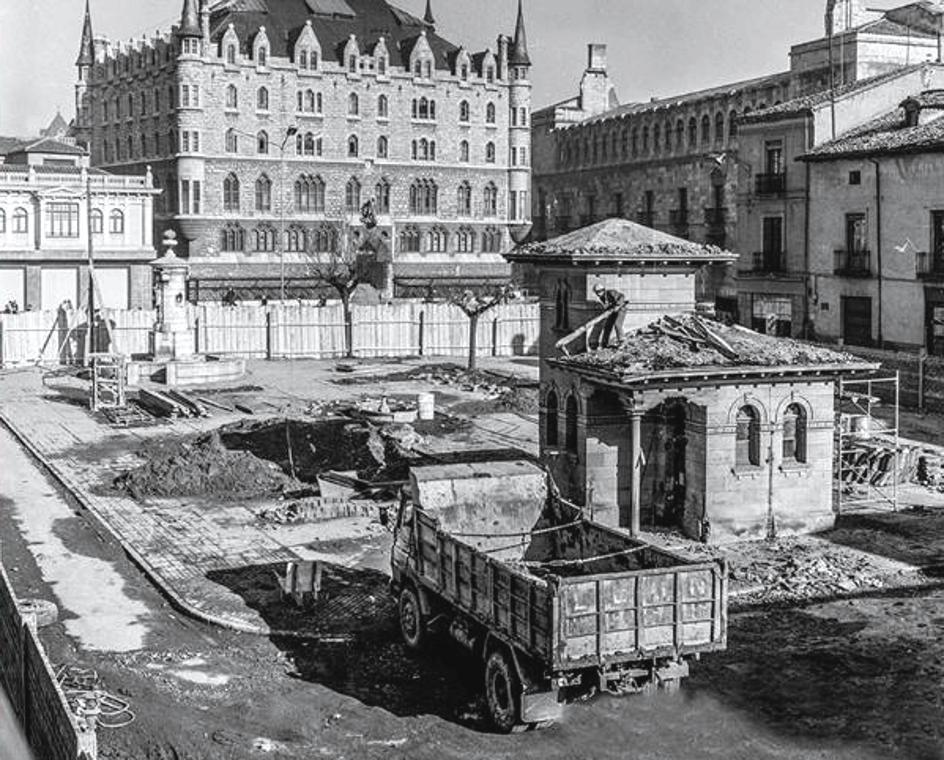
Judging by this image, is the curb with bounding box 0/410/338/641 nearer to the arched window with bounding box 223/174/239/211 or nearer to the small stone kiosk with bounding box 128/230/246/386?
the small stone kiosk with bounding box 128/230/246/386

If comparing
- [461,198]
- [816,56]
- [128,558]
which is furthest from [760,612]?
[461,198]

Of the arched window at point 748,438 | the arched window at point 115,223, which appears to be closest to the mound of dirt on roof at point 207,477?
the arched window at point 748,438

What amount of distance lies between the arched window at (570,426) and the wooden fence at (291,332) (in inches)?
1146

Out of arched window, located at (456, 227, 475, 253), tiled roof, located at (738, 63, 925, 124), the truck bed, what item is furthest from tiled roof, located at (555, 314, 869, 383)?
arched window, located at (456, 227, 475, 253)

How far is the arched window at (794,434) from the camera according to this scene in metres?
26.1

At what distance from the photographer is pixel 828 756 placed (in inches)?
592

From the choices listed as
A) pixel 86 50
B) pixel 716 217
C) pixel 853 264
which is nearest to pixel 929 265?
pixel 853 264

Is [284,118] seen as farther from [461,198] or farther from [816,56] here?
[816,56]

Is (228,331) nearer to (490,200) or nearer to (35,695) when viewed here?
→ (35,695)

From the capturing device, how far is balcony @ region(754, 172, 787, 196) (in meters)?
49.9

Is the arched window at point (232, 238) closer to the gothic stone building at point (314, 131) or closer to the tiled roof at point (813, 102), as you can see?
the gothic stone building at point (314, 131)

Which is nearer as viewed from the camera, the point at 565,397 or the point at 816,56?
the point at 565,397

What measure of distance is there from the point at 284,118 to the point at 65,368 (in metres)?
42.2

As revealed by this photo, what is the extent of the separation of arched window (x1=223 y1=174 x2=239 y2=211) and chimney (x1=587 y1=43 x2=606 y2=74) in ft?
95.7
